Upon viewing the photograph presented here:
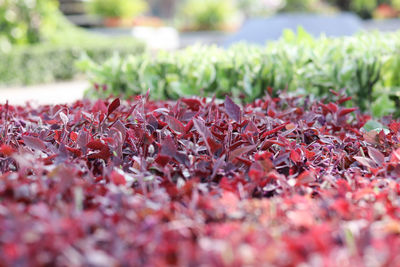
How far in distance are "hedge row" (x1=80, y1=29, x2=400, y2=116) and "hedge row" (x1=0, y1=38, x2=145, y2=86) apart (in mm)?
8155

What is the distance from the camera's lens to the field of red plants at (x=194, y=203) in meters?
0.85

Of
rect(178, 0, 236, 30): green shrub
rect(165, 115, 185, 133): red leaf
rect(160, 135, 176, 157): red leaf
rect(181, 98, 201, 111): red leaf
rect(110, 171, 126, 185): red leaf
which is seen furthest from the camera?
rect(178, 0, 236, 30): green shrub

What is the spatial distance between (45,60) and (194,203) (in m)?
11.4

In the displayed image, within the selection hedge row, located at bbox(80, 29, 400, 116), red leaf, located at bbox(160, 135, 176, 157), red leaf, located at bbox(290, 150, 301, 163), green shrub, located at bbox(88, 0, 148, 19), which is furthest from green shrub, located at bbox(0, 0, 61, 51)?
red leaf, located at bbox(290, 150, 301, 163)

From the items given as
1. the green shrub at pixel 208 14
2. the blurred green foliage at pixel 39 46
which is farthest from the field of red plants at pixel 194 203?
the green shrub at pixel 208 14

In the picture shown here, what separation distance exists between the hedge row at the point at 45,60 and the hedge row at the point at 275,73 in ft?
26.8

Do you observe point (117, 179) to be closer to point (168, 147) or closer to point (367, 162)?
point (168, 147)

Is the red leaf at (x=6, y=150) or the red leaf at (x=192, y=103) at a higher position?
the red leaf at (x=6, y=150)

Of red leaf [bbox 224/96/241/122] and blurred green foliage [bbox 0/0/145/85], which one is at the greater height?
red leaf [bbox 224/96/241/122]

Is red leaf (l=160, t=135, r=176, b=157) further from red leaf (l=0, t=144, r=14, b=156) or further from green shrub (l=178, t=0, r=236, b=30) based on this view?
green shrub (l=178, t=0, r=236, b=30)

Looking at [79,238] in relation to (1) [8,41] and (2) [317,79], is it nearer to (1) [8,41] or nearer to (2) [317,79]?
(2) [317,79]

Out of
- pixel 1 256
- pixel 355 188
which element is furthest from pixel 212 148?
pixel 1 256

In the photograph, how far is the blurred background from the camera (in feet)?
32.2

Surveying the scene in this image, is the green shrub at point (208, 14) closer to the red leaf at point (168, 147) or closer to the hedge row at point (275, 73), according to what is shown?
the hedge row at point (275, 73)
